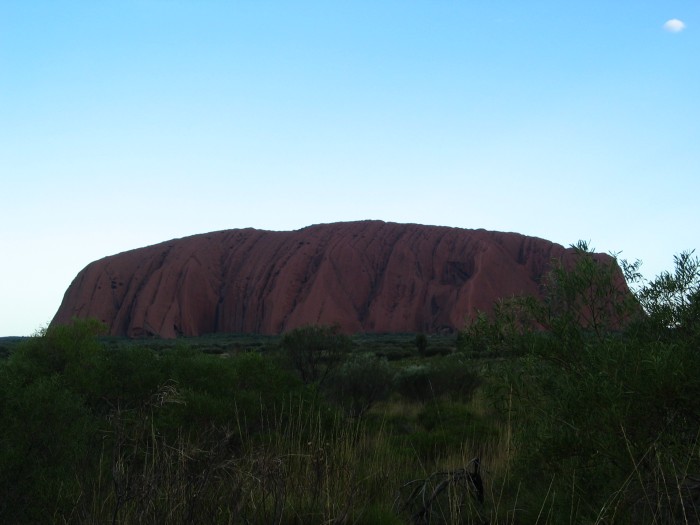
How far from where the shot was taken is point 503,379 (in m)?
4.23

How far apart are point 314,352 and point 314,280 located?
135ft

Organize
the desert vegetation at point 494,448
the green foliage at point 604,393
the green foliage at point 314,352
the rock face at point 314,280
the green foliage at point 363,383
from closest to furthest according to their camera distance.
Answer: the desert vegetation at point 494,448
the green foliage at point 604,393
the green foliage at point 363,383
the green foliage at point 314,352
the rock face at point 314,280

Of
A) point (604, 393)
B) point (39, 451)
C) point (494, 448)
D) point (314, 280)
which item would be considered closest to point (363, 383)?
point (494, 448)

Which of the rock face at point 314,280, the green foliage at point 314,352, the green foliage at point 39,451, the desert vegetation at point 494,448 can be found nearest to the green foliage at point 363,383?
the green foliage at point 314,352

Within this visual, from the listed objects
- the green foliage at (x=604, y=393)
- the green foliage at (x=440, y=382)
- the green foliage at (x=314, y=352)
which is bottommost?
the green foliage at (x=440, y=382)

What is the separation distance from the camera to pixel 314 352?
15641 millimetres

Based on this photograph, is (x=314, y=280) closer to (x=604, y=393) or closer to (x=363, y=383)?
(x=363, y=383)

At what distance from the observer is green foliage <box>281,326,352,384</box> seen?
15.5 m

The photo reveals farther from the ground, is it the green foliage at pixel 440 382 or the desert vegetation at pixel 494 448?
the desert vegetation at pixel 494 448

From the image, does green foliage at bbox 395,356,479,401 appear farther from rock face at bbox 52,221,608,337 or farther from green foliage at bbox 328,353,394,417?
rock face at bbox 52,221,608,337

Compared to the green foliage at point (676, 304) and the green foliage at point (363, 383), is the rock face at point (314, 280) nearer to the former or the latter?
the green foliage at point (363, 383)

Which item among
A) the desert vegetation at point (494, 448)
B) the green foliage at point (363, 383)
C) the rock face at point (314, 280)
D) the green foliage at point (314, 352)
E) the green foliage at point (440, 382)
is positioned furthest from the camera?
the rock face at point (314, 280)

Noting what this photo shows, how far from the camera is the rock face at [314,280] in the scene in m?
54.1

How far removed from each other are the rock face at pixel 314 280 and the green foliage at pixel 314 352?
3609 cm
